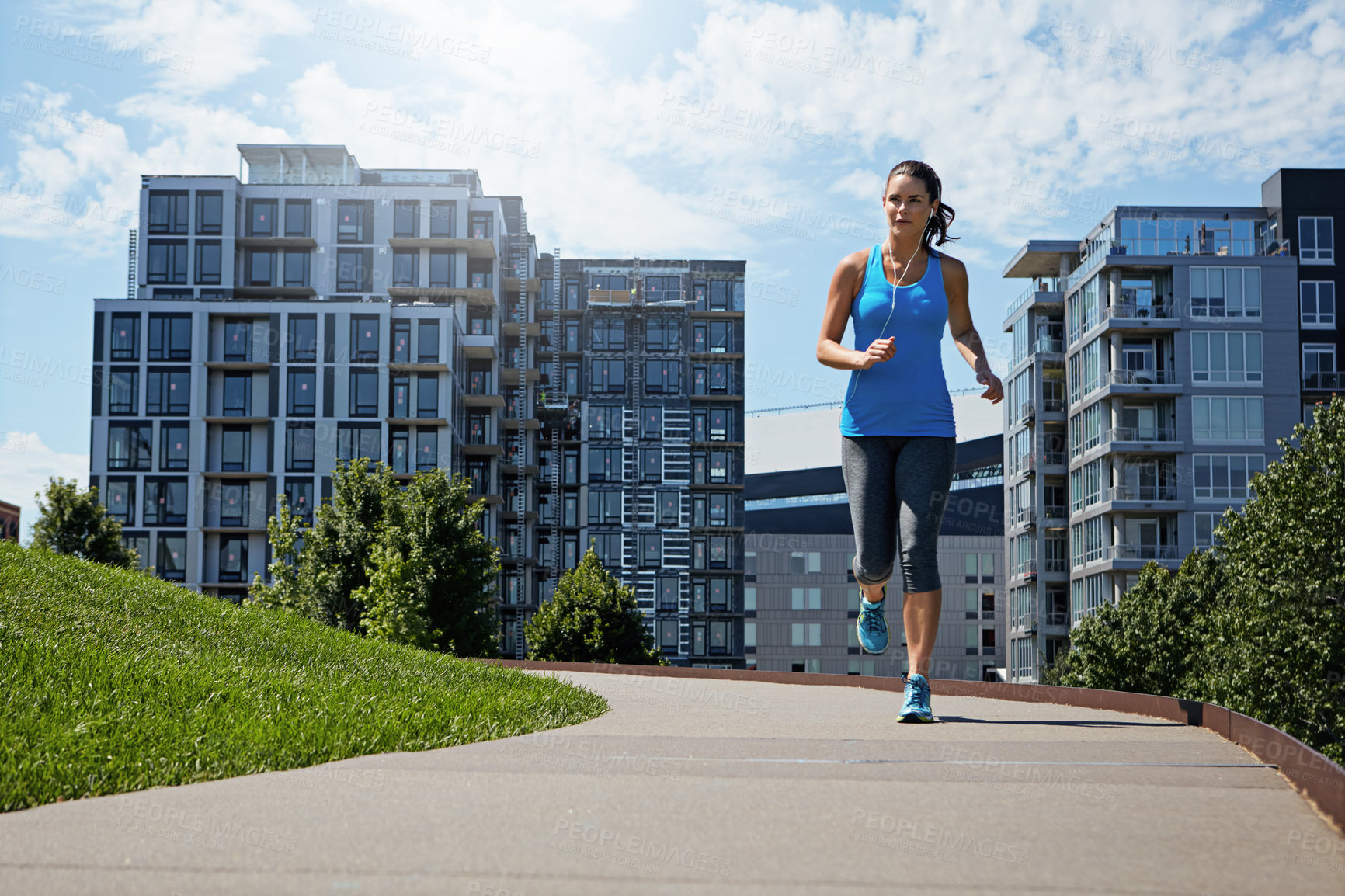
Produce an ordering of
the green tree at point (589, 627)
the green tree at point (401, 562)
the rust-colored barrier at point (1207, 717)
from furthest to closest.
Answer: the green tree at point (589, 627)
the green tree at point (401, 562)
the rust-colored barrier at point (1207, 717)

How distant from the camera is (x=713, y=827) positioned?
3.33 metres

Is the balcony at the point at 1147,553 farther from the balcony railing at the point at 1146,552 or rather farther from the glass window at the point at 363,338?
the glass window at the point at 363,338

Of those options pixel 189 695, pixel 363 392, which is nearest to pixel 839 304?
pixel 189 695

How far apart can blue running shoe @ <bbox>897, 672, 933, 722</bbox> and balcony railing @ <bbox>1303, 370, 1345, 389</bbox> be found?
59930mm

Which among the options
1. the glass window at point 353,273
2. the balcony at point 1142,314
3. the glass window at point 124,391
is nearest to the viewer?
the balcony at point 1142,314

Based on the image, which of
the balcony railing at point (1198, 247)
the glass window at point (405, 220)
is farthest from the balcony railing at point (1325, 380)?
the glass window at point (405, 220)

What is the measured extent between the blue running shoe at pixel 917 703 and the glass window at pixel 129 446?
2647 inches

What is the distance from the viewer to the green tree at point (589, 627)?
167 ft

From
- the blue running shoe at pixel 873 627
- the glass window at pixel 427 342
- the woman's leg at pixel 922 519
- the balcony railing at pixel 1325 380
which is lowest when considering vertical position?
the blue running shoe at pixel 873 627

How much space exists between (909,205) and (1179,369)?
5777cm

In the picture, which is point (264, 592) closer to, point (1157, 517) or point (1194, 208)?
point (1157, 517)

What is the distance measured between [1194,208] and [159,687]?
62.7 meters

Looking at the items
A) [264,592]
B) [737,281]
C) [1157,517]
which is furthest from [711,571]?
[264,592]

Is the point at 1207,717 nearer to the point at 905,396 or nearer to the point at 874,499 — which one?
the point at 874,499
